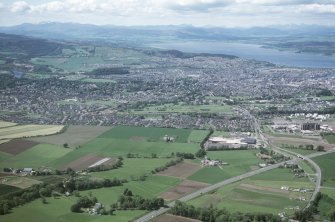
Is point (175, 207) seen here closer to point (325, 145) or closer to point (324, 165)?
point (324, 165)

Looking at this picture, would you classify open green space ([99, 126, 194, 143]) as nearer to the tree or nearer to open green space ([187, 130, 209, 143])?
open green space ([187, 130, 209, 143])

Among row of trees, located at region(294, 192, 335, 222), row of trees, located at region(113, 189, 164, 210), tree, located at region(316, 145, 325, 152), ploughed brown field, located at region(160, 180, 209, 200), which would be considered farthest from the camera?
tree, located at region(316, 145, 325, 152)

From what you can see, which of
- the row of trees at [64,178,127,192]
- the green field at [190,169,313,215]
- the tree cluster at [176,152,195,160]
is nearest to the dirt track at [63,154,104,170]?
the row of trees at [64,178,127,192]

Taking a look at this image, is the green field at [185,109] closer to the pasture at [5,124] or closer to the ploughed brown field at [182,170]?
the pasture at [5,124]

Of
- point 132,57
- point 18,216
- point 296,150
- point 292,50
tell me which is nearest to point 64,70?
point 132,57

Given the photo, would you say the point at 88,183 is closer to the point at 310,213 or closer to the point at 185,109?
the point at 310,213

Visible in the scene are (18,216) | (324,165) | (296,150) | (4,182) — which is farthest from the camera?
(296,150)

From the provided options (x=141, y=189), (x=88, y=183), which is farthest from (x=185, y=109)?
(x=88, y=183)
